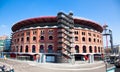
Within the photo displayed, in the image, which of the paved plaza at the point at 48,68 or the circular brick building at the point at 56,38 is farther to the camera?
the circular brick building at the point at 56,38

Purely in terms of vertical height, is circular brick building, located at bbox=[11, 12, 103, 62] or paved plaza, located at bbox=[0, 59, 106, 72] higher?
circular brick building, located at bbox=[11, 12, 103, 62]

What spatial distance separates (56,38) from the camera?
160ft

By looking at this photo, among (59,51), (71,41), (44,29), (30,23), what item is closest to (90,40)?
(71,41)

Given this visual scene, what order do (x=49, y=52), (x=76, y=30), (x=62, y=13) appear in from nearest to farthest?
(x=62, y=13) < (x=49, y=52) < (x=76, y=30)

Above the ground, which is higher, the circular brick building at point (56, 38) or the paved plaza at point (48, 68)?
the circular brick building at point (56, 38)

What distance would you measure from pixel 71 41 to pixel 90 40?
13.1m

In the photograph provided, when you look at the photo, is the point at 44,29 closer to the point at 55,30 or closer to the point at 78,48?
the point at 55,30

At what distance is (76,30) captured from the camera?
51.5 m

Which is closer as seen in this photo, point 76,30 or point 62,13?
point 62,13

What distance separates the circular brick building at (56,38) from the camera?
44938 mm

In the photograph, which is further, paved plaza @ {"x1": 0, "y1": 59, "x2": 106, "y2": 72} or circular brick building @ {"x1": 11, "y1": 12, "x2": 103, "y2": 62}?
circular brick building @ {"x1": 11, "y1": 12, "x2": 103, "y2": 62}

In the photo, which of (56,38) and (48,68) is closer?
(48,68)

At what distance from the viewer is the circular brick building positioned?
44.9 m

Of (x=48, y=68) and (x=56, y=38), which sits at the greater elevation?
(x=56, y=38)
